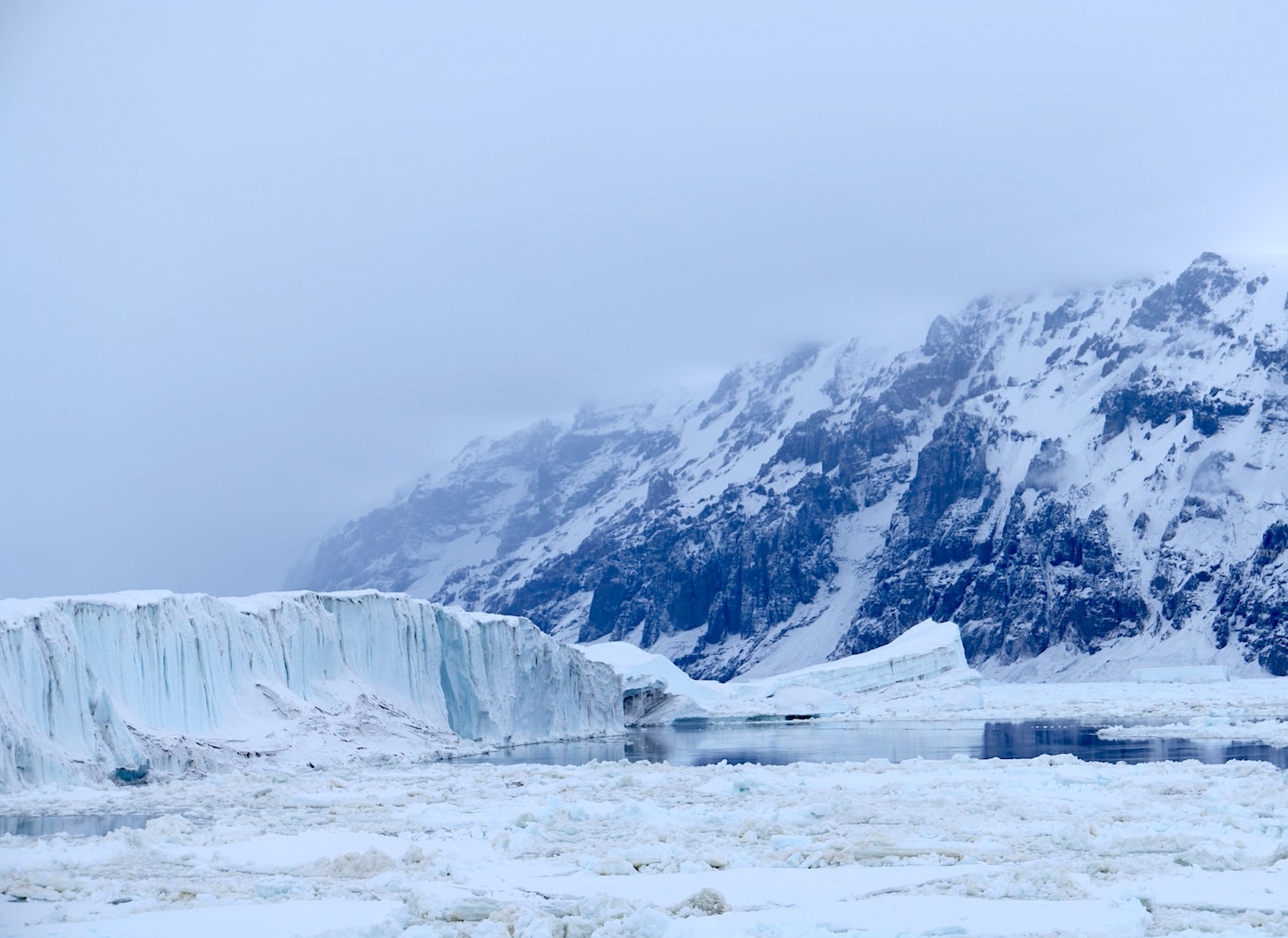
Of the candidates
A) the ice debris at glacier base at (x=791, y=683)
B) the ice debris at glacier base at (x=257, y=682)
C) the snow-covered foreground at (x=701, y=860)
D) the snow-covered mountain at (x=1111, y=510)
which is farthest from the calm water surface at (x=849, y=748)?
the snow-covered mountain at (x=1111, y=510)

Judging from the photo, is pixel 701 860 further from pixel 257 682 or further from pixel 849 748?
pixel 849 748

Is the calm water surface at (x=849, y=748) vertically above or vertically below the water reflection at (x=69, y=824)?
below

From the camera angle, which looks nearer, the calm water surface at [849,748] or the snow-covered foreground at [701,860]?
the snow-covered foreground at [701,860]

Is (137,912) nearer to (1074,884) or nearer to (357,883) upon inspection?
(357,883)

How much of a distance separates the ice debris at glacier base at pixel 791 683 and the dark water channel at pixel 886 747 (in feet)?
26.8

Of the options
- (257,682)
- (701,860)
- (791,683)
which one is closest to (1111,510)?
(791,683)

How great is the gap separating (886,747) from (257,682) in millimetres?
17480

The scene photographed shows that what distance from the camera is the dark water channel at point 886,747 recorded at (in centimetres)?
3177

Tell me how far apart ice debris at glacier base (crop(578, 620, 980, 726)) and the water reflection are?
37862mm

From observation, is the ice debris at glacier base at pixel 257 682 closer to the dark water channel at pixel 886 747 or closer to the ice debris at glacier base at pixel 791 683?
the dark water channel at pixel 886 747

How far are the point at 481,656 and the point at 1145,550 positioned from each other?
405 ft

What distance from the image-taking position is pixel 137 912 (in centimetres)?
1266

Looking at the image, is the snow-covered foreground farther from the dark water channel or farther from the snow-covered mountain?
the snow-covered mountain

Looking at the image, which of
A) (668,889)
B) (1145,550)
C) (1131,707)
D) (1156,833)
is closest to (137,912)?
(668,889)
